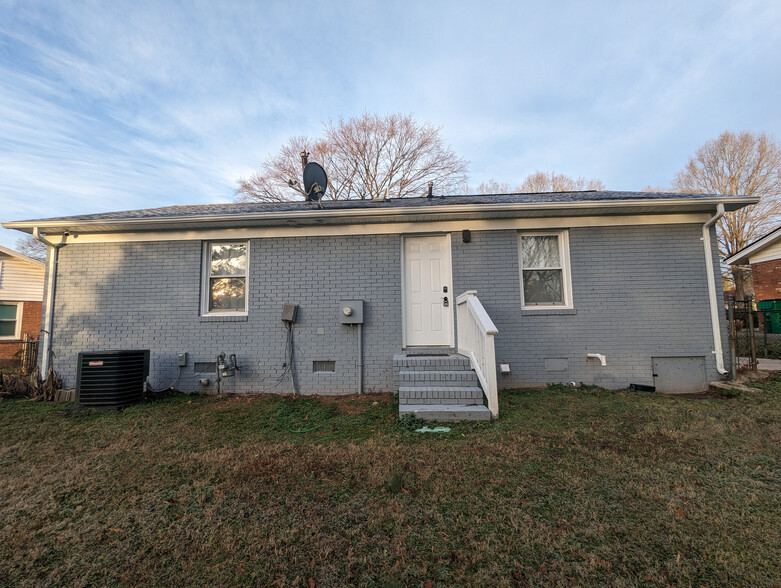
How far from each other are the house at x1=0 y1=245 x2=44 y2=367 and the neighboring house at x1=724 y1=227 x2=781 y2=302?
963 inches

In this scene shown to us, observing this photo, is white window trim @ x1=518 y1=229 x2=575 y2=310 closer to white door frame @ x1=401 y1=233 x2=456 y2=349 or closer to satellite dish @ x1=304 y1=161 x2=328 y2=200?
white door frame @ x1=401 y1=233 x2=456 y2=349

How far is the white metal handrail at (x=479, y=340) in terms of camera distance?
394 centimetres

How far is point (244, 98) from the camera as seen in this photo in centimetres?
1200

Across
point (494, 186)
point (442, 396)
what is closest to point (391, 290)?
point (442, 396)

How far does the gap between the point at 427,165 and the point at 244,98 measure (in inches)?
388

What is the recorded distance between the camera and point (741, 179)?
64.4 feet

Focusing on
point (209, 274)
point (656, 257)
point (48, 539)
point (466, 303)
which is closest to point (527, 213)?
point (466, 303)

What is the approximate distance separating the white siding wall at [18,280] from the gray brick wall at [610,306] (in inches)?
581

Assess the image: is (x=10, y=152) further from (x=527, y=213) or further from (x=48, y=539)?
(x=527, y=213)

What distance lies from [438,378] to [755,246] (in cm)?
1378

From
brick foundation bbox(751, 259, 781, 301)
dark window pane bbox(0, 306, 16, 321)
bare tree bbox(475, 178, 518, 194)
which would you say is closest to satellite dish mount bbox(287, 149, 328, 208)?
dark window pane bbox(0, 306, 16, 321)

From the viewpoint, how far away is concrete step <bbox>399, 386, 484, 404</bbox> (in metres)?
4.17

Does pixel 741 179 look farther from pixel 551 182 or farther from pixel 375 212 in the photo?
pixel 375 212

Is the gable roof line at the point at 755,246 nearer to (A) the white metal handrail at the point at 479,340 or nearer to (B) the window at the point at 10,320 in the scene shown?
(A) the white metal handrail at the point at 479,340
